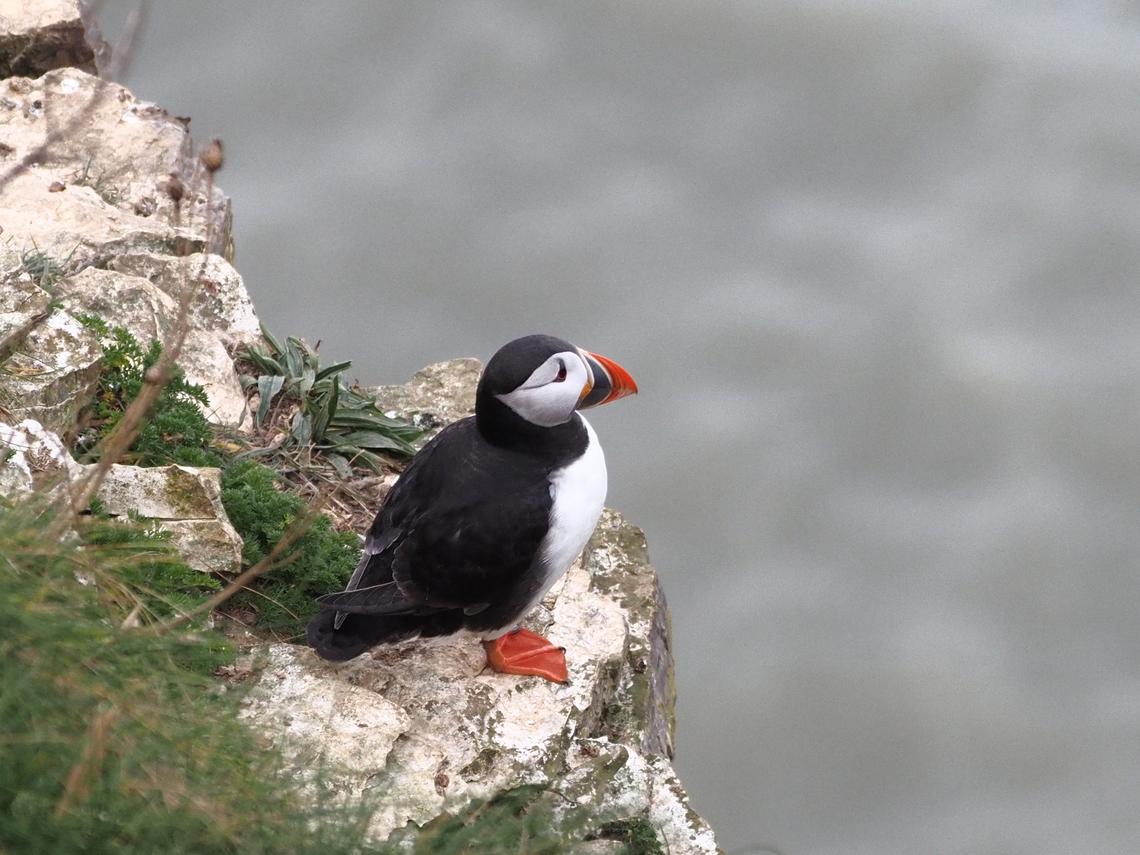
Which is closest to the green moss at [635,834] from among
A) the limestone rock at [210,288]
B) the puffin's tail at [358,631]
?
the puffin's tail at [358,631]

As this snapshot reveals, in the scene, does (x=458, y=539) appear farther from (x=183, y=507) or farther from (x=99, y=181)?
(x=99, y=181)

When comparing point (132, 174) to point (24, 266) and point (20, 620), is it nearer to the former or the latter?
point (24, 266)

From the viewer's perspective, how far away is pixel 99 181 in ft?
19.5

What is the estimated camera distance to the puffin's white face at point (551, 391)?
4.03 metres

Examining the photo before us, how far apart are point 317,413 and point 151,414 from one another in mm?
795

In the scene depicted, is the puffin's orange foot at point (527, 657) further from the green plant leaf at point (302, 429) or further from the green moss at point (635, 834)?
the green plant leaf at point (302, 429)

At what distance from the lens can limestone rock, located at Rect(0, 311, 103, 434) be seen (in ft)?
13.5

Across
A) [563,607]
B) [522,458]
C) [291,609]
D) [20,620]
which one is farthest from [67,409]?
[20,620]

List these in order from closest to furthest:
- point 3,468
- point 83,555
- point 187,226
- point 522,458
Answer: point 83,555 → point 3,468 → point 522,458 → point 187,226

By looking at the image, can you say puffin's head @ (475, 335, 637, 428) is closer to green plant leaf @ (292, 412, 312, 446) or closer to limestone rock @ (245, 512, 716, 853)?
limestone rock @ (245, 512, 716, 853)

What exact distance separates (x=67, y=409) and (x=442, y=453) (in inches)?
42.6

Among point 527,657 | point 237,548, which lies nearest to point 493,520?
point 527,657

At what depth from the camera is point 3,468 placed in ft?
11.5

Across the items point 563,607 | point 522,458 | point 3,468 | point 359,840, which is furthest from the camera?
point 563,607
